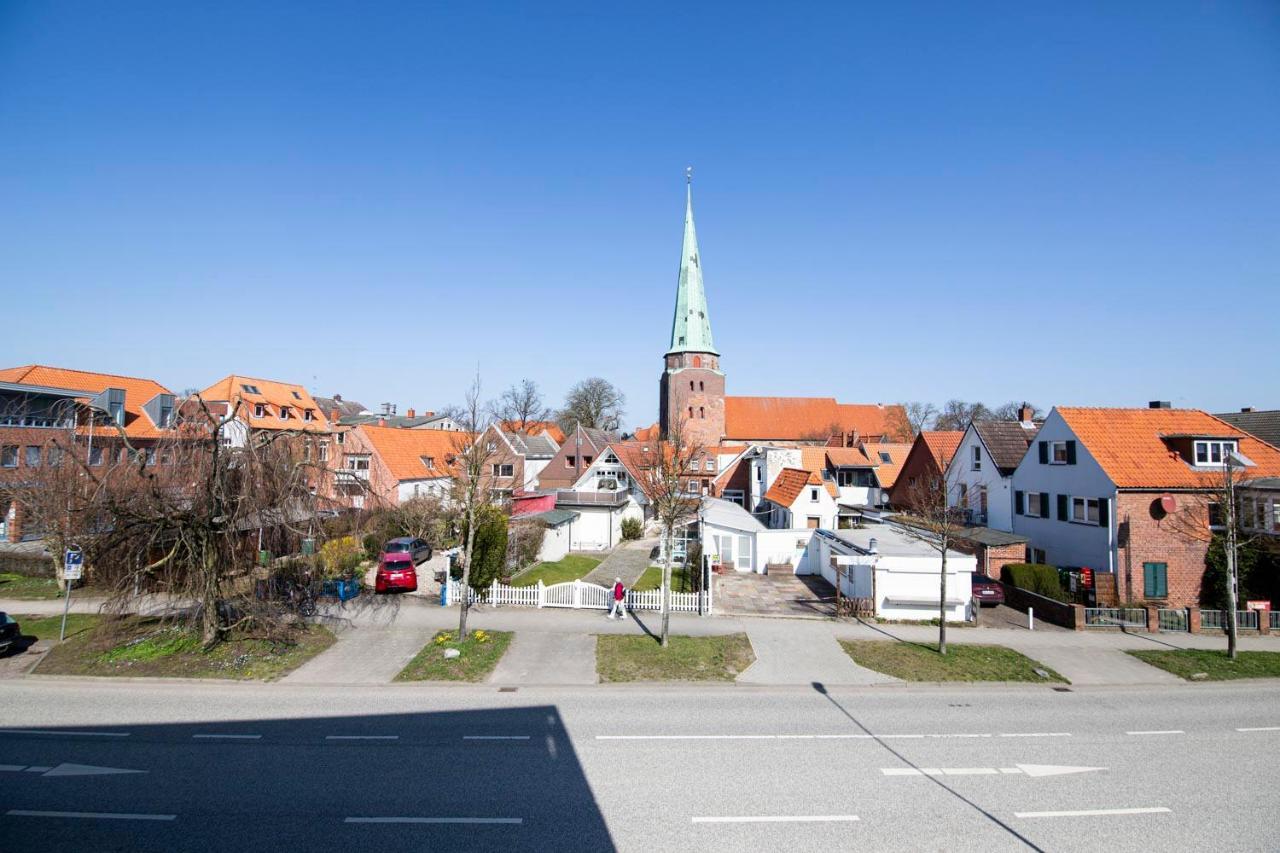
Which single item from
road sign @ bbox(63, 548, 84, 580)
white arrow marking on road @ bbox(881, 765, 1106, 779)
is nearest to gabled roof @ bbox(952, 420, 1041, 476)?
white arrow marking on road @ bbox(881, 765, 1106, 779)

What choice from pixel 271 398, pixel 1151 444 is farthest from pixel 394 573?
pixel 271 398

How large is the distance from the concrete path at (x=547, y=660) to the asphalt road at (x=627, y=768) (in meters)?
0.95

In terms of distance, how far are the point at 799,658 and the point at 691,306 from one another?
55.3 m

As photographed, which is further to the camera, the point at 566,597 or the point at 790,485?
the point at 790,485

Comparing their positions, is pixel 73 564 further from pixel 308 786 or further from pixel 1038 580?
pixel 1038 580

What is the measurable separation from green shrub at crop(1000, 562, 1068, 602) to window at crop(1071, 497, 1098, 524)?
320 cm

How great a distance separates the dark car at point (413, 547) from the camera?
90.8 feet

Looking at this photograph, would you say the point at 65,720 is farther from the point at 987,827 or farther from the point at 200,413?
the point at 987,827

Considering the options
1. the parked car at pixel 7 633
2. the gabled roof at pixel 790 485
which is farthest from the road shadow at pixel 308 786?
the gabled roof at pixel 790 485

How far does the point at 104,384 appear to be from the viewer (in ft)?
142

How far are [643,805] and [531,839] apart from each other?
1.77 meters

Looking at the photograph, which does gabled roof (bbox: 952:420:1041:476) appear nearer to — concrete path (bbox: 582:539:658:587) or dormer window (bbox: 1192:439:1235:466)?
dormer window (bbox: 1192:439:1235:466)

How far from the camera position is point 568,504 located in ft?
123

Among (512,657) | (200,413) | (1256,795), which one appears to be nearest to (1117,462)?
(1256,795)
